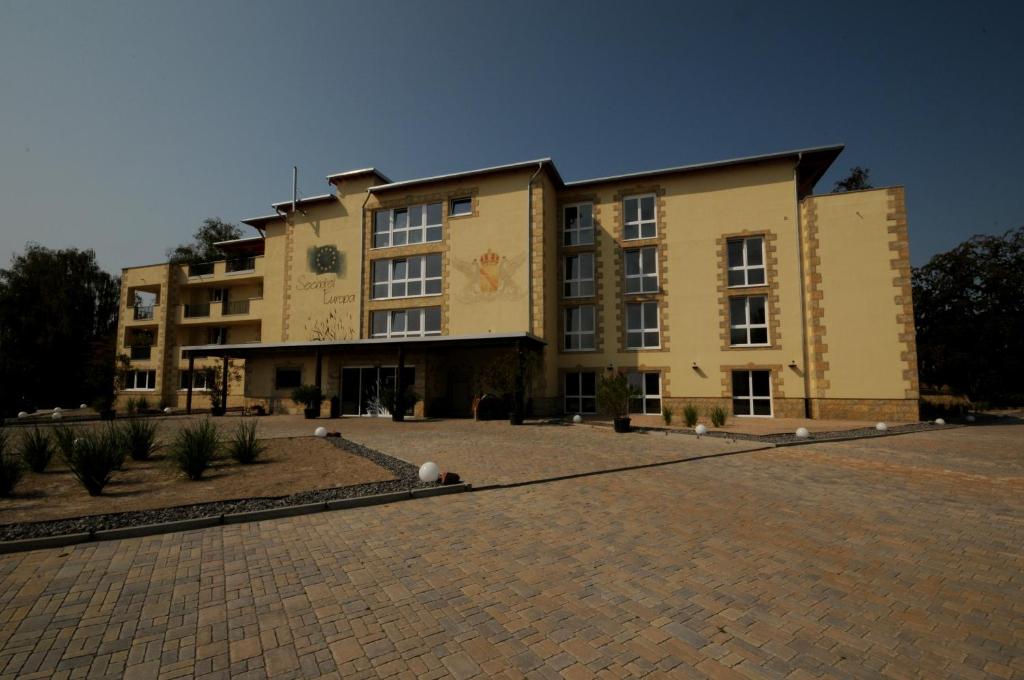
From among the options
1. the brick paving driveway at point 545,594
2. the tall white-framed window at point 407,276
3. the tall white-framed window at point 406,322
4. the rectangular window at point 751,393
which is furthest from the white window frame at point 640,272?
the brick paving driveway at point 545,594

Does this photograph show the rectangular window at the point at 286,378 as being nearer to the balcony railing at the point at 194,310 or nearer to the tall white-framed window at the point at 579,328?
the balcony railing at the point at 194,310

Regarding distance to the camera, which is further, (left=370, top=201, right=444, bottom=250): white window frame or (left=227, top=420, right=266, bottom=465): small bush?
(left=370, top=201, right=444, bottom=250): white window frame

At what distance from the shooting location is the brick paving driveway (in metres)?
2.78

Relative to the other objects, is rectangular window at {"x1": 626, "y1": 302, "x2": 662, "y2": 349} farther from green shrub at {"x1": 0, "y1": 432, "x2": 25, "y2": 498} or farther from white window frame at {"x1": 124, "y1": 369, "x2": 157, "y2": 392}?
white window frame at {"x1": 124, "y1": 369, "x2": 157, "y2": 392}

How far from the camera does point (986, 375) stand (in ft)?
89.7

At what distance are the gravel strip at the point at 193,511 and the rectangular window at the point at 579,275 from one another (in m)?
17.2

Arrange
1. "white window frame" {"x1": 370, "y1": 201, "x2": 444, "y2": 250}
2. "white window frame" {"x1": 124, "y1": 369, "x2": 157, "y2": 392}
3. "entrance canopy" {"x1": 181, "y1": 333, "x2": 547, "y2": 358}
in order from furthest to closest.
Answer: "white window frame" {"x1": 124, "y1": 369, "x2": 157, "y2": 392}
"white window frame" {"x1": 370, "y1": 201, "x2": 444, "y2": 250}
"entrance canopy" {"x1": 181, "y1": 333, "x2": 547, "y2": 358}

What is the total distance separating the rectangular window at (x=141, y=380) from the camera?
103ft

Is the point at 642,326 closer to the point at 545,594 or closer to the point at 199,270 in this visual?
the point at 545,594

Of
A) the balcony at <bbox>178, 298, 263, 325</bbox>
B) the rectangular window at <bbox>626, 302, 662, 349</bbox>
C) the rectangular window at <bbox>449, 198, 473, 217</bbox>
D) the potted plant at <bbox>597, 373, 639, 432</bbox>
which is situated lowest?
the potted plant at <bbox>597, 373, 639, 432</bbox>

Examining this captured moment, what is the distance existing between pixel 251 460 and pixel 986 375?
38307mm

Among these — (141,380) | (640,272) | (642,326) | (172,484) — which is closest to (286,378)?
(141,380)

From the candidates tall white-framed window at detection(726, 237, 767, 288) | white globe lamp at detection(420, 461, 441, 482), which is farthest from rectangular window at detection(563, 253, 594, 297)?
white globe lamp at detection(420, 461, 441, 482)

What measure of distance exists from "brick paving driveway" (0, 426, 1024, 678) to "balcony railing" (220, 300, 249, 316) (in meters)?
29.3
